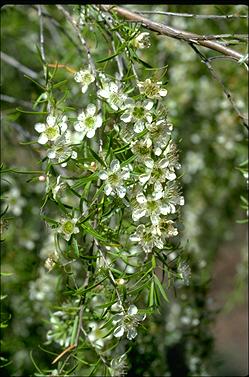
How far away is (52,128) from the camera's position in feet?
5.11

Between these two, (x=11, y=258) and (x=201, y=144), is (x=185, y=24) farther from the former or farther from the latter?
(x=11, y=258)

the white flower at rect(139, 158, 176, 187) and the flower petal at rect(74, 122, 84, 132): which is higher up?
the flower petal at rect(74, 122, 84, 132)

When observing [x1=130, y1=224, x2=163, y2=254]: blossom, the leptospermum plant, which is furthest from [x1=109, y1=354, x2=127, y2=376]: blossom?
[x1=130, y1=224, x2=163, y2=254]: blossom

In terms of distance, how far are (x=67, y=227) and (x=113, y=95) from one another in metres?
0.30

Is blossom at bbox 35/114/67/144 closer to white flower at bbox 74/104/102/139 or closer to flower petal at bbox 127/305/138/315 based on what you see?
white flower at bbox 74/104/102/139

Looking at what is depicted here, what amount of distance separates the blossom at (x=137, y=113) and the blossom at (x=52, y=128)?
0.43 ft

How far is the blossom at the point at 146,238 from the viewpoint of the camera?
1501 millimetres

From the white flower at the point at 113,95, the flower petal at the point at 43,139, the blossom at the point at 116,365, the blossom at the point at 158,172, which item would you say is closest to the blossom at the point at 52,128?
the flower petal at the point at 43,139

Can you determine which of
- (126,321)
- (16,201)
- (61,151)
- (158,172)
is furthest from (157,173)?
(16,201)

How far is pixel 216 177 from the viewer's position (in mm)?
4984

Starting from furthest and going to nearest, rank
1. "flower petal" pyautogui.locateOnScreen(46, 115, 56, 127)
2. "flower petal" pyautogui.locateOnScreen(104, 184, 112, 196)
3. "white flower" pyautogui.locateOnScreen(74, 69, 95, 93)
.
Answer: "white flower" pyautogui.locateOnScreen(74, 69, 95, 93) → "flower petal" pyautogui.locateOnScreen(46, 115, 56, 127) → "flower petal" pyautogui.locateOnScreen(104, 184, 112, 196)

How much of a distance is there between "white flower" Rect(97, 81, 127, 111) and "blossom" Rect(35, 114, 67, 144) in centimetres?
10

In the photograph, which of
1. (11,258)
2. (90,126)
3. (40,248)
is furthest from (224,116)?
(90,126)

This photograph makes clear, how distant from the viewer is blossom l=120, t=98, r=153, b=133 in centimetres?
149
